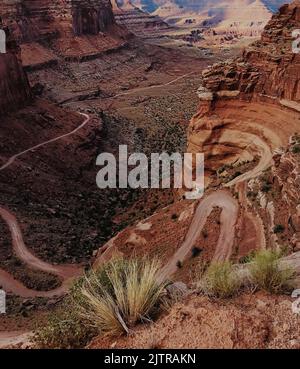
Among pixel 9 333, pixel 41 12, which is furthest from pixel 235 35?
pixel 9 333

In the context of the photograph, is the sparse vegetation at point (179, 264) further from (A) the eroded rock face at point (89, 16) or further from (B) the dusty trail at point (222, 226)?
(A) the eroded rock face at point (89, 16)

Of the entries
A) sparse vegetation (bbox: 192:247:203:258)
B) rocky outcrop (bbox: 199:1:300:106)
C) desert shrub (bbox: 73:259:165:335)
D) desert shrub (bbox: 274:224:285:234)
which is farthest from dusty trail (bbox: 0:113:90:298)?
desert shrub (bbox: 73:259:165:335)

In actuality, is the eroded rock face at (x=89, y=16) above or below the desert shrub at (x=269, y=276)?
below

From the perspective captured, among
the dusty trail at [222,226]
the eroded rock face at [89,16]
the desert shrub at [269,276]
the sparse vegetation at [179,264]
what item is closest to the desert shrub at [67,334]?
the desert shrub at [269,276]

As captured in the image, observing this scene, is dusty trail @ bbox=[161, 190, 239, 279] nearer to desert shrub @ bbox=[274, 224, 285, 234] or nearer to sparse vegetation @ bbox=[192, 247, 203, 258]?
sparse vegetation @ bbox=[192, 247, 203, 258]

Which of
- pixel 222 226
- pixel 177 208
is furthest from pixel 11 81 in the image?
pixel 222 226

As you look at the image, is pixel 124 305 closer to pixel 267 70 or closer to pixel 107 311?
pixel 107 311
